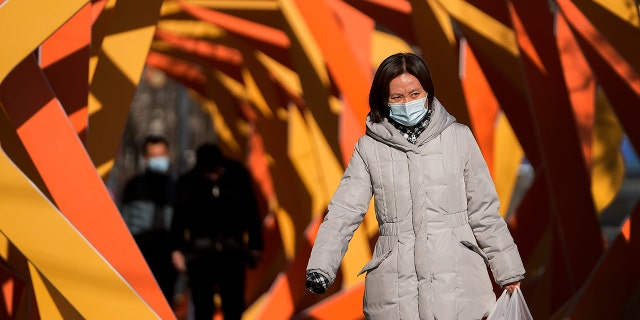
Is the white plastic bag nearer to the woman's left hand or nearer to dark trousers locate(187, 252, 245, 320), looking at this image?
the woman's left hand

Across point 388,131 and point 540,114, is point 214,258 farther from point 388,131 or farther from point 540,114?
point 388,131

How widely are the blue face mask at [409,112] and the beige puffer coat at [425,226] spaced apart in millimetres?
54

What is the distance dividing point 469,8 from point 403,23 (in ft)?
5.34

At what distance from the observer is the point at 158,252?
1212cm

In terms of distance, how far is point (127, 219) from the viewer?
11977mm

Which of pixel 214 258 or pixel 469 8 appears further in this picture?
pixel 214 258

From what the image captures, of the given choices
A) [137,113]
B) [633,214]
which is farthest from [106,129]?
[137,113]

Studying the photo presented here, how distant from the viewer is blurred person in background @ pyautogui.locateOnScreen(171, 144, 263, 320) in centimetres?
1133

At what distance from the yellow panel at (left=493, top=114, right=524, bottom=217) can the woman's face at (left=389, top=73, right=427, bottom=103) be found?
17.0 feet

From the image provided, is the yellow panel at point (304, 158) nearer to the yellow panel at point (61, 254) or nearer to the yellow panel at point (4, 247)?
the yellow panel at point (4, 247)

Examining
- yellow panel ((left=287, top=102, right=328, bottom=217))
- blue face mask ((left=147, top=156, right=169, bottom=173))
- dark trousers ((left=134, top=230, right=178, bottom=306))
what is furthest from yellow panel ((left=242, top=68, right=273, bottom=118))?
dark trousers ((left=134, top=230, right=178, bottom=306))

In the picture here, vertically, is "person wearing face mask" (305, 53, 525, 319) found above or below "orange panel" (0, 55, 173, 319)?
above

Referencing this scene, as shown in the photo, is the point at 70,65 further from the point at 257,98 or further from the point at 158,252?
the point at 257,98

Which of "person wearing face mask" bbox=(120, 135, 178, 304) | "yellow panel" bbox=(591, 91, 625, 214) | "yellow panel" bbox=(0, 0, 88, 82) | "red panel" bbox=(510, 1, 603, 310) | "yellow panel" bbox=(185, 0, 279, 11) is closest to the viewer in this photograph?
"yellow panel" bbox=(0, 0, 88, 82)
